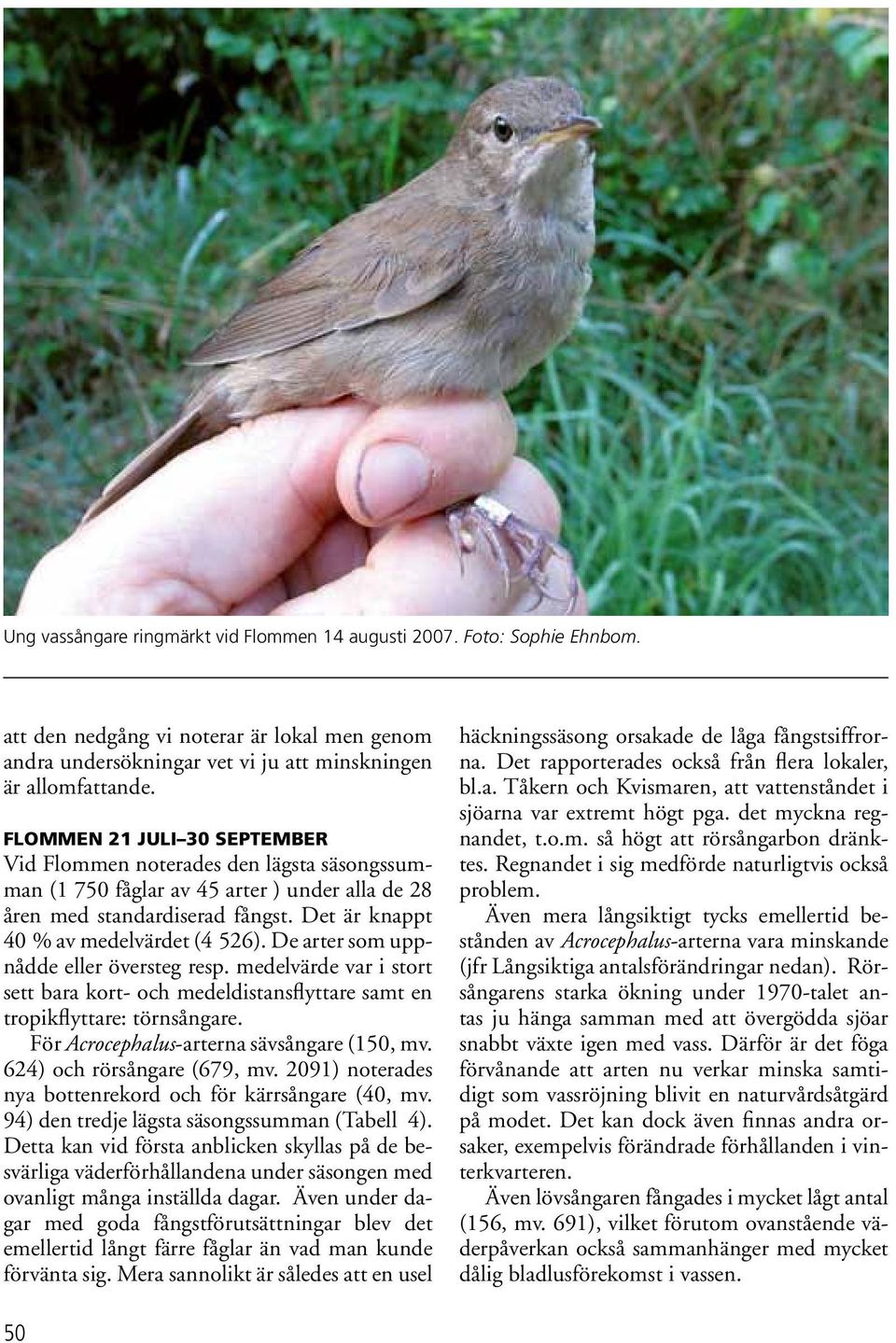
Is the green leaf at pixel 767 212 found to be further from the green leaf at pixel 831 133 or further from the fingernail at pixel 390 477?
the fingernail at pixel 390 477

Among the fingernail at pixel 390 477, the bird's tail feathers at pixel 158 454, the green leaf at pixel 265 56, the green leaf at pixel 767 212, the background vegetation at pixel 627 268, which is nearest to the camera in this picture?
the fingernail at pixel 390 477

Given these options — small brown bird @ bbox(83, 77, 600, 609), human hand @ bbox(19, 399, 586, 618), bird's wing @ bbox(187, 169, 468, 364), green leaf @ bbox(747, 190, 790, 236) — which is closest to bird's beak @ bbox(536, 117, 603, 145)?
small brown bird @ bbox(83, 77, 600, 609)

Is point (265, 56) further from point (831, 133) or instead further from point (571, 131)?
point (571, 131)

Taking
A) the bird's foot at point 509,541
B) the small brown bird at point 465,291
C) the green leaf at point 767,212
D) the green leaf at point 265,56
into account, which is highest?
the green leaf at point 265,56

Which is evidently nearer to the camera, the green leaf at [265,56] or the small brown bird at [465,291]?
the small brown bird at [465,291]

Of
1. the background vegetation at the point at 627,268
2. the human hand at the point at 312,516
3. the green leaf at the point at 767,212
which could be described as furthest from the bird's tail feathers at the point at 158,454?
the green leaf at the point at 767,212

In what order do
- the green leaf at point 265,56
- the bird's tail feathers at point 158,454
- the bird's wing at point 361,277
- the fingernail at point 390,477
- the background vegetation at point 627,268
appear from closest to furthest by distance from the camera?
the fingernail at point 390,477 < the bird's wing at point 361,277 < the bird's tail feathers at point 158,454 < the background vegetation at point 627,268 < the green leaf at point 265,56

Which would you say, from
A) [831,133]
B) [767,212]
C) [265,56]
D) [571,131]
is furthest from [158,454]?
[831,133]

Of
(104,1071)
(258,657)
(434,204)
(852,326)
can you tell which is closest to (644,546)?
(852,326)
